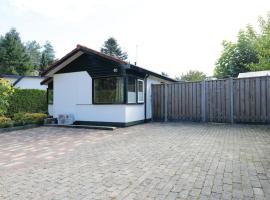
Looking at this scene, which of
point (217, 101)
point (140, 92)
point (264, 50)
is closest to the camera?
point (217, 101)

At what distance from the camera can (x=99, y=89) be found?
11.8m

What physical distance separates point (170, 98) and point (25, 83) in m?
19.2

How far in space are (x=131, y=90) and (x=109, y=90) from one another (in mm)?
1079

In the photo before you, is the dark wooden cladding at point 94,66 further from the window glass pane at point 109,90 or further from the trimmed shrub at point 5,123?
the trimmed shrub at point 5,123

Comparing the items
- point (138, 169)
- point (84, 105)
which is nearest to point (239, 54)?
point (84, 105)

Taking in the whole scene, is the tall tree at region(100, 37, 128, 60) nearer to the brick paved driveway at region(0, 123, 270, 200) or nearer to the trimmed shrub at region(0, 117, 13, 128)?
the trimmed shrub at region(0, 117, 13, 128)

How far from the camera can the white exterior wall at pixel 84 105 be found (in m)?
11.2

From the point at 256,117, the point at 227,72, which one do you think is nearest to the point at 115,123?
the point at 256,117

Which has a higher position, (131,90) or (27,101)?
(131,90)

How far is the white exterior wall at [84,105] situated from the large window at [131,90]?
30cm

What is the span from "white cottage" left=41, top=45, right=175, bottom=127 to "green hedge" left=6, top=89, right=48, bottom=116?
4.45 metres

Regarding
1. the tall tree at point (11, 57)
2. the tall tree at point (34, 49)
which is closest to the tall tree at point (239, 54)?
the tall tree at point (11, 57)

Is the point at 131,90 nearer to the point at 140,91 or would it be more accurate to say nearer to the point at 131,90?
the point at 131,90

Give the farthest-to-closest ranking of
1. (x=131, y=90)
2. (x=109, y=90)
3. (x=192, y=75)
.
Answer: (x=192, y=75), (x=131, y=90), (x=109, y=90)
